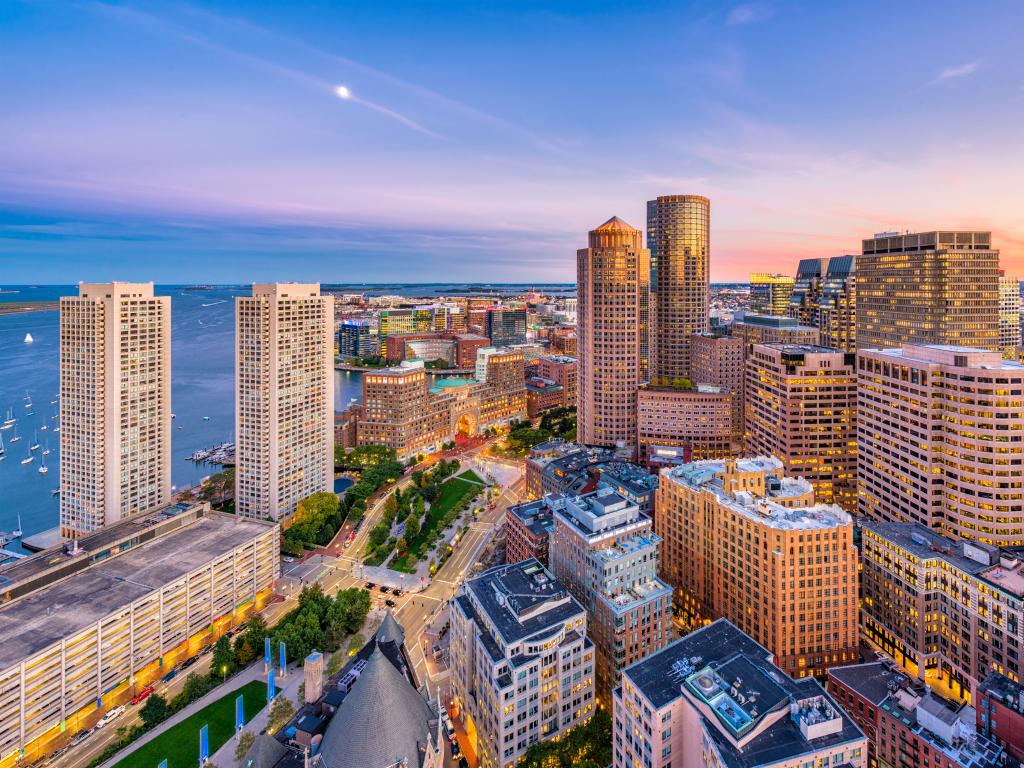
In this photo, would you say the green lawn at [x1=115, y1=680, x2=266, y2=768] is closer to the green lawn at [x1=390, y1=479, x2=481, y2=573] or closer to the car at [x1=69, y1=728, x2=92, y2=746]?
the car at [x1=69, y1=728, x2=92, y2=746]

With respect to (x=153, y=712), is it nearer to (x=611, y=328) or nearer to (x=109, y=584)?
(x=109, y=584)

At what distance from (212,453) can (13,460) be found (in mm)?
37537

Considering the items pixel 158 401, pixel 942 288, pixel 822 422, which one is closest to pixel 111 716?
pixel 158 401

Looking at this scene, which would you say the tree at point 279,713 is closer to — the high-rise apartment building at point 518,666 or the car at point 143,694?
the high-rise apartment building at point 518,666

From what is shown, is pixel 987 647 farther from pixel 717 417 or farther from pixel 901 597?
pixel 717 417

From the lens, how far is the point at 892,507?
78.2 m

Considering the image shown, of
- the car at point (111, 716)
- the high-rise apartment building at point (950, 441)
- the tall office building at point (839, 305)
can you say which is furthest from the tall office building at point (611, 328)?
the car at point (111, 716)

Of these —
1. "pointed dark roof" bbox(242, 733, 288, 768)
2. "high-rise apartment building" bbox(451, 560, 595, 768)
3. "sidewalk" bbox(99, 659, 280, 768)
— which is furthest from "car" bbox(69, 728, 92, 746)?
"high-rise apartment building" bbox(451, 560, 595, 768)

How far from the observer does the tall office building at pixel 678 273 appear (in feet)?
500

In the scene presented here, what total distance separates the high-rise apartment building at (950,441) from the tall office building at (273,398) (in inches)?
3402

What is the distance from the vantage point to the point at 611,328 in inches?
4801

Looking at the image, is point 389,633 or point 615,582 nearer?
point 389,633

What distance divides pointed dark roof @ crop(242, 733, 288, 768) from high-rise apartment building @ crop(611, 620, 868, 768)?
991 inches

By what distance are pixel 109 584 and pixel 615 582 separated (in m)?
52.8
